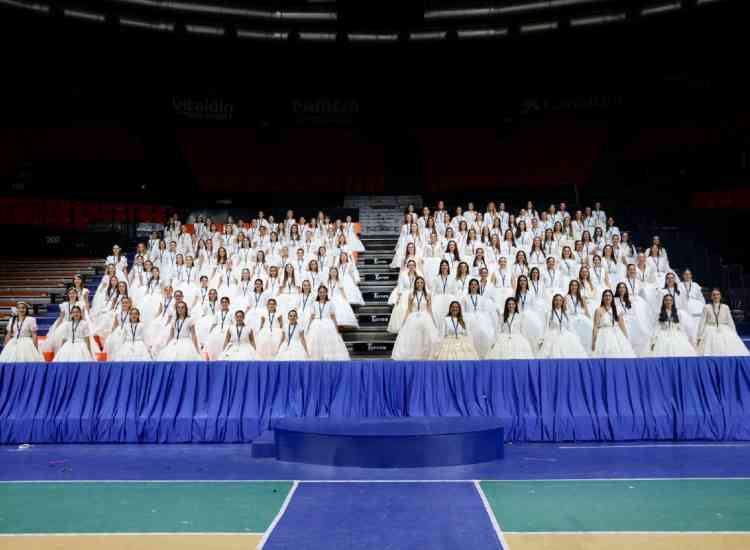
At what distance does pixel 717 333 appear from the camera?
1070 cm

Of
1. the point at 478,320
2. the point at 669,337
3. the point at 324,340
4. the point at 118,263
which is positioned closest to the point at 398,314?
the point at 478,320

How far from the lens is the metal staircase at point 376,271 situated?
1249 cm

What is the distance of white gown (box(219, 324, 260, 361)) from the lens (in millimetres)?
10648

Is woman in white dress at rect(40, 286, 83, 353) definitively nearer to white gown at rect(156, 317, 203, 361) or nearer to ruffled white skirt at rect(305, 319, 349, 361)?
white gown at rect(156, 317, 203, 361)

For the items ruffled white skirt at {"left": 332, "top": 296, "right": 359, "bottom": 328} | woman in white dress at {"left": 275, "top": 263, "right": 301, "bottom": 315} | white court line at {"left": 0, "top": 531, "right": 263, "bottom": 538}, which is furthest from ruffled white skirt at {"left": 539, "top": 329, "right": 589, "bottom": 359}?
white court line at {"left": 0, "top": 531, "right": 263, "bottom": 538}

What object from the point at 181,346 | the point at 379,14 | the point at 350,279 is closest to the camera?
the point at 181,346

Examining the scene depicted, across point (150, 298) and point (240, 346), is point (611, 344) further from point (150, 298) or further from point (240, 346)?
point (150, 298)

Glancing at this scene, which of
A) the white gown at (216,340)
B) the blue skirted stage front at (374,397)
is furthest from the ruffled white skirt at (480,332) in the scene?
the white gown at (216,340)

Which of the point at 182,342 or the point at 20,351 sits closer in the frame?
the point at 20,351

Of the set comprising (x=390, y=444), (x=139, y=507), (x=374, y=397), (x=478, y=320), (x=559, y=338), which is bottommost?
(x=139, y=507)

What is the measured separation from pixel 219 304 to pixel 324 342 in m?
2.35

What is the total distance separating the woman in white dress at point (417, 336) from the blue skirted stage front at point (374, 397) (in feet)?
8.45

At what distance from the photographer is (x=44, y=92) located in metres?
24.0

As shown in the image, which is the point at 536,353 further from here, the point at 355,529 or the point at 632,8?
the point at 632,8
